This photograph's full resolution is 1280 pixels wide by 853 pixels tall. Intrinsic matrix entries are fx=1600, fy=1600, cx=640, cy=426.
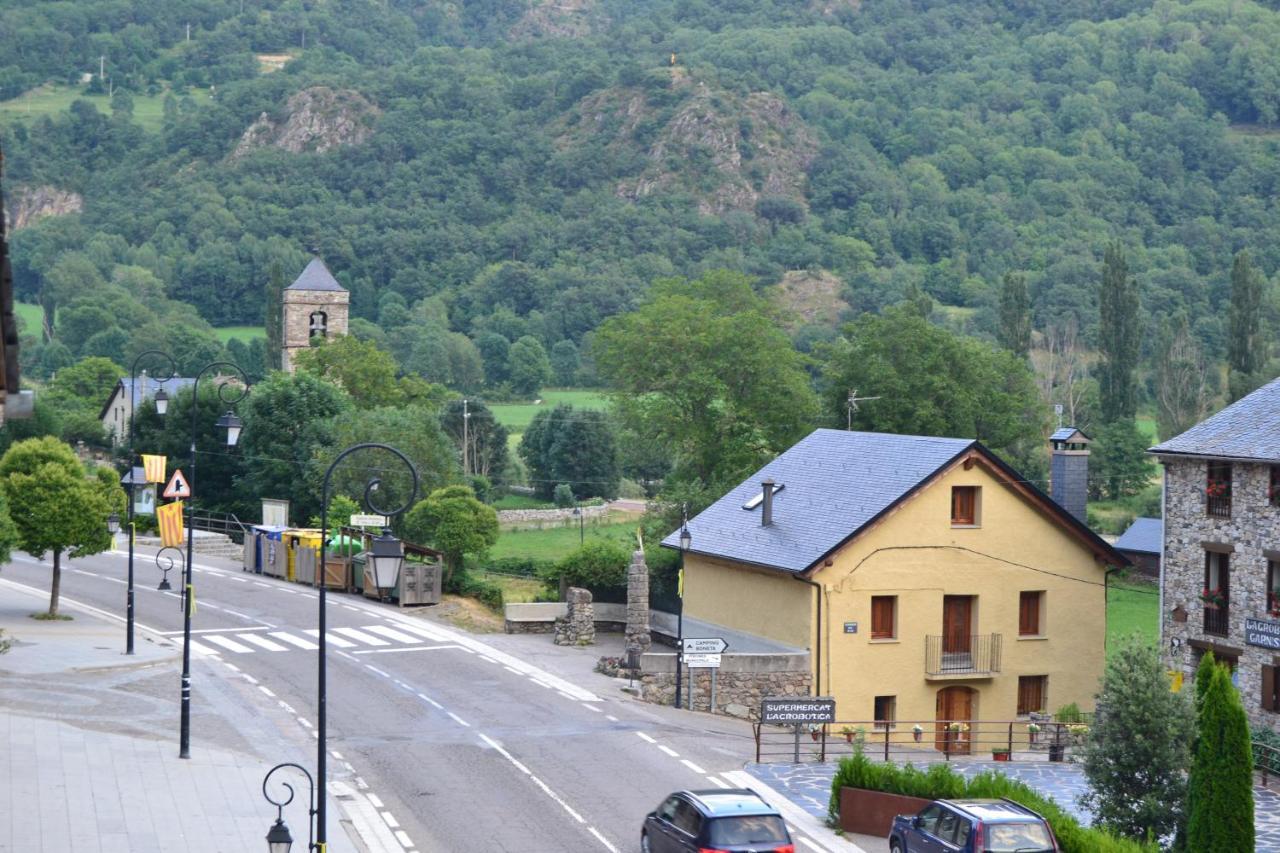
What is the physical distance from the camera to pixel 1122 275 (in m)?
101

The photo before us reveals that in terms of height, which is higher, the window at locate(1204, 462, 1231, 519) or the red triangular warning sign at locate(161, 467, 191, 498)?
the window at locate(1204, 462, 1231, 519)

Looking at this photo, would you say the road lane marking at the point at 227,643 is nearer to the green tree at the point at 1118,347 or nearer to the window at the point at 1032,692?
the window at the point at 1032,692

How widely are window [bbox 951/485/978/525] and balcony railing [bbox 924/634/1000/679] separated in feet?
8.83

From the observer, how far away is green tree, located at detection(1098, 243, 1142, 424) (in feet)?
319

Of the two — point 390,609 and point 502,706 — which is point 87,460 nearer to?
point 390,609

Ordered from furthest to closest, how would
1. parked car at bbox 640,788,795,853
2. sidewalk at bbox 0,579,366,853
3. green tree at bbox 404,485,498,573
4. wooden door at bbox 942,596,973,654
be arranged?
green tree at bbox 404,485,498,573
wooden door at bbox 942,596,973,654
sidewalk at bbox 0,579,366,853
parked car at bbox 640,788,795,853

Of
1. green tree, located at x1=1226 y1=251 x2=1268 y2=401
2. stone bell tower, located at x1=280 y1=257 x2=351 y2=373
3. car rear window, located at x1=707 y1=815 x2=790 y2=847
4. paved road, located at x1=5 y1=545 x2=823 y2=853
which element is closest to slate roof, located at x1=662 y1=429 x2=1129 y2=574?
paved road, located at x1=5 y1=545 x2=823 y2=853

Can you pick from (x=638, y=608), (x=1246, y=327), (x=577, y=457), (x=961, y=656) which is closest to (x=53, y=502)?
(x=638, y=608)

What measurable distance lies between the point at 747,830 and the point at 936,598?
17.5m

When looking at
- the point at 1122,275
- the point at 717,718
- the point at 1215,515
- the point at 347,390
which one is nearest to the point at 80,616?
the point at 717,718

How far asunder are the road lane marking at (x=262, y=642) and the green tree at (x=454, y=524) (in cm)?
877

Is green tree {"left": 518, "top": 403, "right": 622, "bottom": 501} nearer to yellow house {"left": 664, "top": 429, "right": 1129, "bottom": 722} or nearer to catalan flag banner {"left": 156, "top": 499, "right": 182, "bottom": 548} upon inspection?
catalan flag banner {"left": 156, "top": 499, "right": 182, "bottom": 548}

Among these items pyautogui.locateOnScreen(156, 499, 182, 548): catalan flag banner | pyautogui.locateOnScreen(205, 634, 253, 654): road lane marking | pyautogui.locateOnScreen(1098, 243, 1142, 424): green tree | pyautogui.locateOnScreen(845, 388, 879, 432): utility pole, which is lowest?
pyautogui.locateOnScreen(205, 634, 253, 654): road lane marking

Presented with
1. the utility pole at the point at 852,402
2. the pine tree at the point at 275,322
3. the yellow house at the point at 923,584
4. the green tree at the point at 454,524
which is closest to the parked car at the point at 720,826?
the yellow house at the point at 923,584
